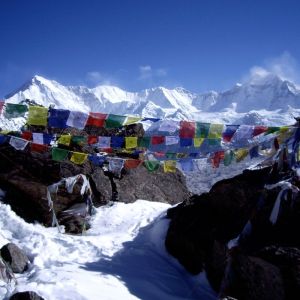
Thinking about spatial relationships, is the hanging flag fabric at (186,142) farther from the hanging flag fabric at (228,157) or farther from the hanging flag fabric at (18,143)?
the hanging flag fabric at (18,143)

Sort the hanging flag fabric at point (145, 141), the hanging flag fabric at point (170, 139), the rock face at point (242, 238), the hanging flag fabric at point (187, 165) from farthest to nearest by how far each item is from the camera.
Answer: the hanging flag fabric at point (187, 165), the hanging flag fabric at point (145, 141), the hanging flag fabric at point (170, 139), the rock face at point (242, 238)

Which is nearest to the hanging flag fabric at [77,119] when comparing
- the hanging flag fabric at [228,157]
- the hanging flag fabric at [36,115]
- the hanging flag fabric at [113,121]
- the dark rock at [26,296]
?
the hanging flag fabric at [113,121]

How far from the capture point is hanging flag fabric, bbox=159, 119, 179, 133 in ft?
53.5

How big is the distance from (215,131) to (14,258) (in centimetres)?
825

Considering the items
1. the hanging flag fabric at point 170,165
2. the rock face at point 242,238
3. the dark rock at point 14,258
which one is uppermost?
the hanging flag fabric at point 170,165

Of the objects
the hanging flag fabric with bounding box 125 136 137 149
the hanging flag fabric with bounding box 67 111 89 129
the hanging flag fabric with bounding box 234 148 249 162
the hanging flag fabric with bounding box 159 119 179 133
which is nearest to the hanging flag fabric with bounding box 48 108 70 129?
the hanging flag fabric with bounding box 67 111 89 129

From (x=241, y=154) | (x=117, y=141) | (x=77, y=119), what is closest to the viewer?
(x=77, y=119)

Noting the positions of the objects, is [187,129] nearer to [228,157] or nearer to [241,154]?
[228,157]

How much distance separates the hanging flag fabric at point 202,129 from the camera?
16.1 m

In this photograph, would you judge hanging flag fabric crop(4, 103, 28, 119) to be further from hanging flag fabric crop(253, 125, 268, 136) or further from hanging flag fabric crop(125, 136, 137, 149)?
hanging flag fabric crop(253, 125, 268, 136)

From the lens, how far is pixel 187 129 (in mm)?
16328

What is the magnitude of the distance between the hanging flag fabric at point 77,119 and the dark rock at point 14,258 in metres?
4.73

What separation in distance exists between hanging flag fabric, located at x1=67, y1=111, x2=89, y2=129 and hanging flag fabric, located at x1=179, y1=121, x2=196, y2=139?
11.8 ft

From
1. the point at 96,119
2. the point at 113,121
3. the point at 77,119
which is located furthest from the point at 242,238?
the point at 77,119
